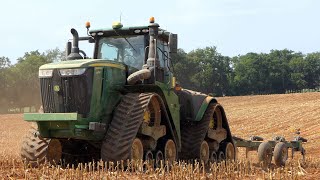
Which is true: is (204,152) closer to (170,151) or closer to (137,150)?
(170,151)

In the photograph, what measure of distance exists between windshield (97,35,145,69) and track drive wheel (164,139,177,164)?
1.69 metres

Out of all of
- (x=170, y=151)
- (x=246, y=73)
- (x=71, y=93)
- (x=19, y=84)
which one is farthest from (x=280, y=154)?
(x=246, y=73)

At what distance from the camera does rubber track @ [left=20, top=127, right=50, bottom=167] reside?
8586 millimetres

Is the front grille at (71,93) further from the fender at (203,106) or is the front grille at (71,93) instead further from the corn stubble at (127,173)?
the fender at (203,106)

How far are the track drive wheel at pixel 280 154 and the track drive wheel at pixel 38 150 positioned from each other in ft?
16.7

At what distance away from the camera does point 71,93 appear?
8328 millimetres

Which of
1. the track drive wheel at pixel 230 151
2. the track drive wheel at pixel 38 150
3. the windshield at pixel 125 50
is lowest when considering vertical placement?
the track drive wheel at pixel 230 151

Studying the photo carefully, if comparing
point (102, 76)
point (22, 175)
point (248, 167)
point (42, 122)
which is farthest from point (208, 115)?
point (22, 175)

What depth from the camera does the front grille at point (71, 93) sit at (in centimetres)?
830

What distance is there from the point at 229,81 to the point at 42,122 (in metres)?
87.2

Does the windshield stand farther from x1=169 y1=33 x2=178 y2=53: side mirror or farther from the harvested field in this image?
the harvested field

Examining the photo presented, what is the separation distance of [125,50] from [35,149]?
2.79 m

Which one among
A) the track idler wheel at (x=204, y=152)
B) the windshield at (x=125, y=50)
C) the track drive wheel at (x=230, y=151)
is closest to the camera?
the windshield at (x=125, y=50)

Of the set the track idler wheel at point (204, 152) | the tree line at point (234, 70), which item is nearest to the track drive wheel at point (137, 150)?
the track idler wheel at point (204, 152)
